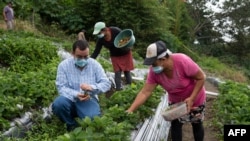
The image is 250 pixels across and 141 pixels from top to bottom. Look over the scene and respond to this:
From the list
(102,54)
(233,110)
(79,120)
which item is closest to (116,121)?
(79,120)

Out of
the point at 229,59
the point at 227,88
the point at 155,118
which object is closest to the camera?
the point at 155,118

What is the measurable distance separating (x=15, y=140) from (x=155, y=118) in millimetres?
1753

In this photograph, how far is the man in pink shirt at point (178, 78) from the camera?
11.8 feet

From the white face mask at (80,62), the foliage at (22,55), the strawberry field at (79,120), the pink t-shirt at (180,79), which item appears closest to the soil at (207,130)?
the strawberry field at (79,120)

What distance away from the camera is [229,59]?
27.1 metres

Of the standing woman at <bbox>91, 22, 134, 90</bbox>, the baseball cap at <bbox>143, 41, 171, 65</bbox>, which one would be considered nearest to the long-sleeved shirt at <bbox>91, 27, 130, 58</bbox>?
the standing woman at <bbox>91, 22, 134, 90</bbox>

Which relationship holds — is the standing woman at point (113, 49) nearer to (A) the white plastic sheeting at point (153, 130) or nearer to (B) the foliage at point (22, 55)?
(A) the white plastic sheeting at point (153, 130)

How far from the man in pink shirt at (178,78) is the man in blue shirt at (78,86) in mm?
570

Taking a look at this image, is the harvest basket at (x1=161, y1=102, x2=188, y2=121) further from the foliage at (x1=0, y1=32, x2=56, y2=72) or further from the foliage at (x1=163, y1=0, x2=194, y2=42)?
the foliage at (x1=163, y1=0, x2=194, y2=42)

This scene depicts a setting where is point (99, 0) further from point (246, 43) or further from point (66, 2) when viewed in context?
point (246, 43)

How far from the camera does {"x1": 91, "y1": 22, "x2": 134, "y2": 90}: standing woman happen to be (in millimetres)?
5988

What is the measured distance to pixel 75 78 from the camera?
14.9ft

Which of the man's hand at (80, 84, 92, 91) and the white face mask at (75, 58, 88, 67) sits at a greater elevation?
the white face mask at (75, 58, 88, 67)

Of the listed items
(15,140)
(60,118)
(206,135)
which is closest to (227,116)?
(206,135)
